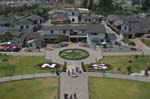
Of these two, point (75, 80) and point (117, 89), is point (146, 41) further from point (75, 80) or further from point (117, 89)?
point (75, 80)

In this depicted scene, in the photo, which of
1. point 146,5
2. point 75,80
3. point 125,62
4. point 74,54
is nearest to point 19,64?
point 74,54

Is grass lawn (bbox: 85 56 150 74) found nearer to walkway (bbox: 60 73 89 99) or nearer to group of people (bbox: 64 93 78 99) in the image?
walkway (bbox: 60 73 89 99)

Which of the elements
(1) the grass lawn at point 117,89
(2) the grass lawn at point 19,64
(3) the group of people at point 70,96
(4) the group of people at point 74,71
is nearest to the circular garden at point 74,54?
(2) the grass lawn at point 19,64

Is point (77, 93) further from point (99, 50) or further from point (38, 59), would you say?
point (99, 50)

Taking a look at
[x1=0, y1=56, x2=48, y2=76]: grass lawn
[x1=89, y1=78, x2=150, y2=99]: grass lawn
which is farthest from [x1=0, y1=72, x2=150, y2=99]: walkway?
[x1=0, y1=56, x2=48, y2=76]: grass lawn

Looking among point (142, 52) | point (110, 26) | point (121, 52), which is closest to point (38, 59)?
point (121, 52)

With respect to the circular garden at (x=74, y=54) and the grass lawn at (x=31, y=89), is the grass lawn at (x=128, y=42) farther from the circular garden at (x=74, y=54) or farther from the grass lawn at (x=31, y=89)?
the grass lawn at (x=31, y=89)
